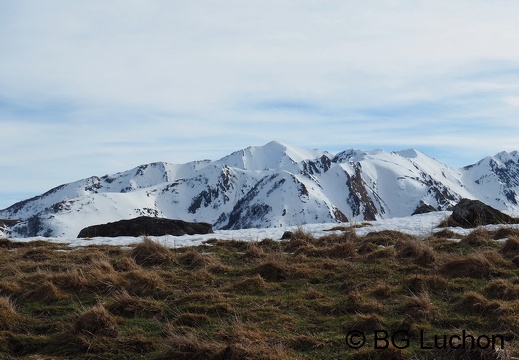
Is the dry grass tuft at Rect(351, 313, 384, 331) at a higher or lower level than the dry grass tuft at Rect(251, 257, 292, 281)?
lower

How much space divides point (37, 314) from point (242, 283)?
3.74 metres

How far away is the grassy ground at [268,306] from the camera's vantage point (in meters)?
7.04

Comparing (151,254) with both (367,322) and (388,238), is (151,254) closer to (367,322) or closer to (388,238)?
(367,322)

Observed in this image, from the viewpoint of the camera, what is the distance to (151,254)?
13344mm

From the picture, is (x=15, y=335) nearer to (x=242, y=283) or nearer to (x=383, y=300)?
(x=242, y=283)

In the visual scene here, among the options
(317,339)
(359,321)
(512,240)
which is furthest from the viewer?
(512,240)

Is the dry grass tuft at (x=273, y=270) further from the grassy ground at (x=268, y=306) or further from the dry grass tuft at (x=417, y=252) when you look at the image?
the dry grass tuft at (x=417, y=252)

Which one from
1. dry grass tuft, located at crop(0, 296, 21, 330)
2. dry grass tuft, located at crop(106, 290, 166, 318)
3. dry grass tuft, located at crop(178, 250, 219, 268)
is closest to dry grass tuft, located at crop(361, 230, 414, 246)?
dry grass tuft, located at crop(178, 250, 219, 268)

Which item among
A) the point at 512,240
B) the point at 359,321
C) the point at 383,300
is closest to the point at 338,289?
the point at 383,300

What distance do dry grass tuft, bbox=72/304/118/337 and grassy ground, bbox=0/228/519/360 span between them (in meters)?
0.02

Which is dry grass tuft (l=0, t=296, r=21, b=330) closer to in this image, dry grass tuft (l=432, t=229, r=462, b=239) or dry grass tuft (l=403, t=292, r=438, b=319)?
dry grass tuft (l=403, t=292, r=438, b=319)

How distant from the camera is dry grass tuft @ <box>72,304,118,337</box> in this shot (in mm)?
7660

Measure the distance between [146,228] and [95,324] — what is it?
1820 centimetres

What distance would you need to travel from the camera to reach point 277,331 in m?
7.78
